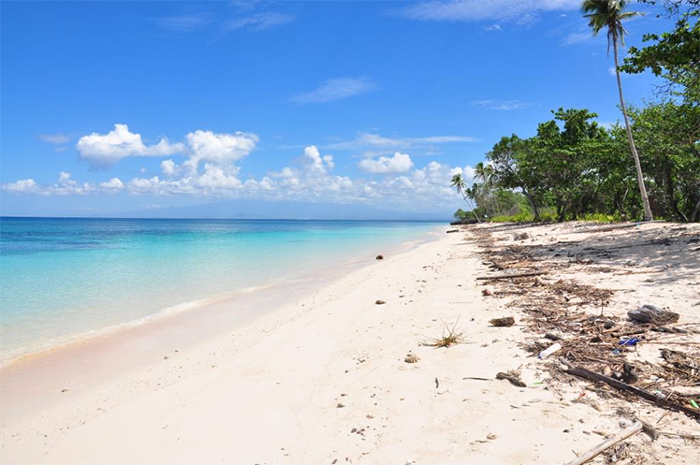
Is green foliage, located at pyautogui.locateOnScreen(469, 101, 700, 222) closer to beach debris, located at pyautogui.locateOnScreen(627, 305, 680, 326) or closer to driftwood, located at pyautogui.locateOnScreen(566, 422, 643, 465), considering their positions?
beach debris, located at pyautogui.locateOnScreen(627, 305, 680, 326)

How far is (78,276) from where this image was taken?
19.0 m

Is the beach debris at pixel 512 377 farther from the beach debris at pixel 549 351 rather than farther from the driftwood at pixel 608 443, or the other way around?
the driftwood at pixel 608 443

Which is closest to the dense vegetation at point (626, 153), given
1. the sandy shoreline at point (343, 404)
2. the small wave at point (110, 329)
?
the sandy shoreline at point (343, 404)

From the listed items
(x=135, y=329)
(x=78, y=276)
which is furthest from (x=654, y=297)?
(x=78, y=276)

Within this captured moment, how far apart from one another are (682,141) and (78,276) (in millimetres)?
27933

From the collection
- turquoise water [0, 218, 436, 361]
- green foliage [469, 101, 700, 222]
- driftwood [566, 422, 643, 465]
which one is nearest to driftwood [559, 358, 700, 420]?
driftwood [566, 422, 643, 465]

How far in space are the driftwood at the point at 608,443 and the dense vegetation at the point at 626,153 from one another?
12343 mm

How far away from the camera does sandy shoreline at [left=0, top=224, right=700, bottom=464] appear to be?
344 centimetres

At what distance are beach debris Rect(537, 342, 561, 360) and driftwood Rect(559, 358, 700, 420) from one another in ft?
0.60

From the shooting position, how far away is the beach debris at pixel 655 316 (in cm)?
554

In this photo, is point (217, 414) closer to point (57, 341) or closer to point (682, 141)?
point (57, 341)

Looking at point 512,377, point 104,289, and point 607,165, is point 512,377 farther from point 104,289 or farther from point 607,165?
point 607,165

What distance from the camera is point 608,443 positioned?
2.98 metres

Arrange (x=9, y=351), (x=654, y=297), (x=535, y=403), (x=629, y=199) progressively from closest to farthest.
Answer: (x=535, y=403)
(x=654, y=297)
(x=9, y=351)
(x=629, y=199)
